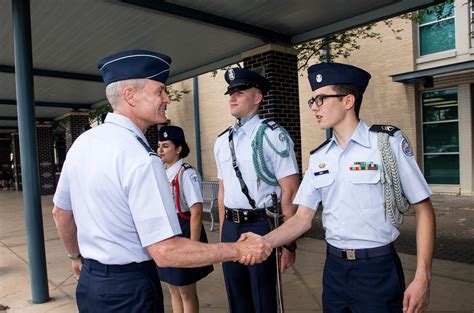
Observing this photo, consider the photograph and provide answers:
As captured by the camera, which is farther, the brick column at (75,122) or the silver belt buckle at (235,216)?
the brick column at (75,122)

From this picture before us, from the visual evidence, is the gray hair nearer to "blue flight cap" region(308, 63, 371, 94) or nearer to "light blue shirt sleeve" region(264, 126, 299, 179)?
"blue flight cap" region(308, 63, 371, 94)

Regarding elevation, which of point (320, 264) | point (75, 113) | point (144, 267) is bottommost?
point (320, 264)

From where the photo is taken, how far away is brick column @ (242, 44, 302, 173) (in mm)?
6871

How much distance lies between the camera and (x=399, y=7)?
564cm

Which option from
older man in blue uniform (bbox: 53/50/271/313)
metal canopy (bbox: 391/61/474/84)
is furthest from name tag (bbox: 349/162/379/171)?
metal canopy (bbox: 391/61/474/84)

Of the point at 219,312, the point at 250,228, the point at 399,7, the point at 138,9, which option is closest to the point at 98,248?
the point at 250,228

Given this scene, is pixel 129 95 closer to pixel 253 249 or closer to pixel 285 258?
pixel 253 249

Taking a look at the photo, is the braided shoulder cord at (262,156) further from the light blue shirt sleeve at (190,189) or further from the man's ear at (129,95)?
the man's ear at (129,95)

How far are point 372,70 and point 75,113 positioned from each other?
33.9ft

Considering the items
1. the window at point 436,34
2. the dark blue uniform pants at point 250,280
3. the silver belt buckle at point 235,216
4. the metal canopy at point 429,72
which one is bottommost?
the dark blue uniform pants at point 250,280

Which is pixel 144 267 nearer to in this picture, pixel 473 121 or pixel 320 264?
pixel 320 264

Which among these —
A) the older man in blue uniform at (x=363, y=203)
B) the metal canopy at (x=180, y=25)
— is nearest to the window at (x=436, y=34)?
the metal canopy at (x=180, y=25)

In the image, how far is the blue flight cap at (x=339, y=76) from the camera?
2258mm

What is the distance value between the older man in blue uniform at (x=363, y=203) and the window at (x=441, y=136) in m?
11.4
